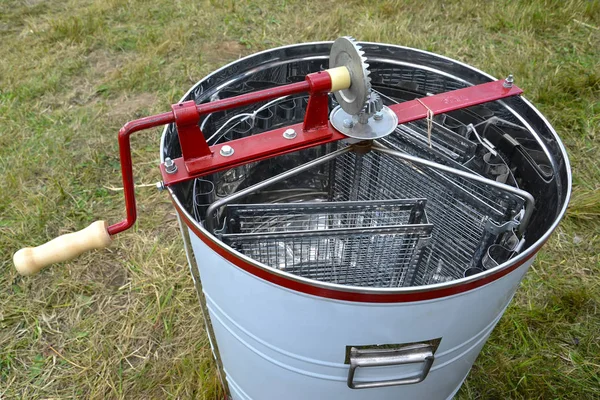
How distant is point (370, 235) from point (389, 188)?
0.36 m

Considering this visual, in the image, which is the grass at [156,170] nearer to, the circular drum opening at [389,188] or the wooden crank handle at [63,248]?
the circular drum opening at [389,188]

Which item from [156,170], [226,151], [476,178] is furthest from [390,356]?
[156,170]

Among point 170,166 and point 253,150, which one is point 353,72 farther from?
point 170,166

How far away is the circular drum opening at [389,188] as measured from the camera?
105 centimetres

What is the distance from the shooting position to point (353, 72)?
0.91 m

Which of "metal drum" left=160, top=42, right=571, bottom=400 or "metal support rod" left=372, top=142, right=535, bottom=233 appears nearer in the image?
"metal drum" left=160, top=42, right=571, bottom=400

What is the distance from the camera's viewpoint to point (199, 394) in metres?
1.56

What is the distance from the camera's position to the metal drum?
85 centimetres

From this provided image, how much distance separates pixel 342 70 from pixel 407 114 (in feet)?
0.72

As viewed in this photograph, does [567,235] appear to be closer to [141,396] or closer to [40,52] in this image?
[141,396]

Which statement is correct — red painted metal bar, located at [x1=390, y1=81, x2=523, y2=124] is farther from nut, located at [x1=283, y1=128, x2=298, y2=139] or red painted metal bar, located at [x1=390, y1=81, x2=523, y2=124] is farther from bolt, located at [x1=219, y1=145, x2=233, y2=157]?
bolt, located at [x1=219, y1=145, x2=233, y2=157]

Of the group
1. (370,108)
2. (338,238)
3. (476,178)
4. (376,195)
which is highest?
(370,108)

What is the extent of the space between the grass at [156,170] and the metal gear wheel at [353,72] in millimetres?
1074

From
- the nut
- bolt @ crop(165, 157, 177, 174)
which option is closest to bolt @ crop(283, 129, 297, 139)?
the nut
